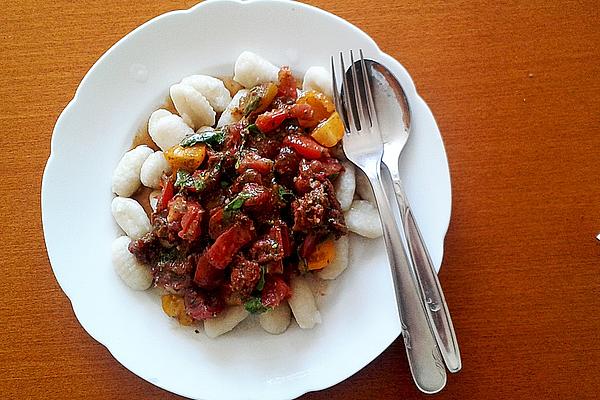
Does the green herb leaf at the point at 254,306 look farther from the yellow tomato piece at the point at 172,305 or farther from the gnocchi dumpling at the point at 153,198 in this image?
the gnocchi dumpling at the point at 153,198

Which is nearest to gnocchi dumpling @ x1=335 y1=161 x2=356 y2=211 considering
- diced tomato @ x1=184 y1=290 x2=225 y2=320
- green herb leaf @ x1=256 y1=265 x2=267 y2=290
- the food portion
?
the food portion

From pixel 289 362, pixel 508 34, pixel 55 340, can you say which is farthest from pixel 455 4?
pixel 55 340

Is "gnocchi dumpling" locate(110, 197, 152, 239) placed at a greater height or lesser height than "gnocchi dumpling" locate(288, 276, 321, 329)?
greater

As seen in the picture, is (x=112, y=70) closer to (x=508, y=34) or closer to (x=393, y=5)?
(x=393, y=5)

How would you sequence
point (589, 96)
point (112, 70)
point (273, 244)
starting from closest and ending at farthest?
point (273, 244), point (112, 70), point (589, 96)

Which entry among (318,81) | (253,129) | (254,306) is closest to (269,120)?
(253,129)

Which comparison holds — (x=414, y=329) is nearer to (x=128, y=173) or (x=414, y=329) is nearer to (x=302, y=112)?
(x=302, y=112)

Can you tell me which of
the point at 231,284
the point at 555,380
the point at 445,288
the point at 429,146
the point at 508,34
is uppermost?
the point at 508,34

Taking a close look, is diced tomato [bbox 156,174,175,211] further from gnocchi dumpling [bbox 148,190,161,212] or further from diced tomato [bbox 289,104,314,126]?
diced tomato [bbox 289,104,314,126]
